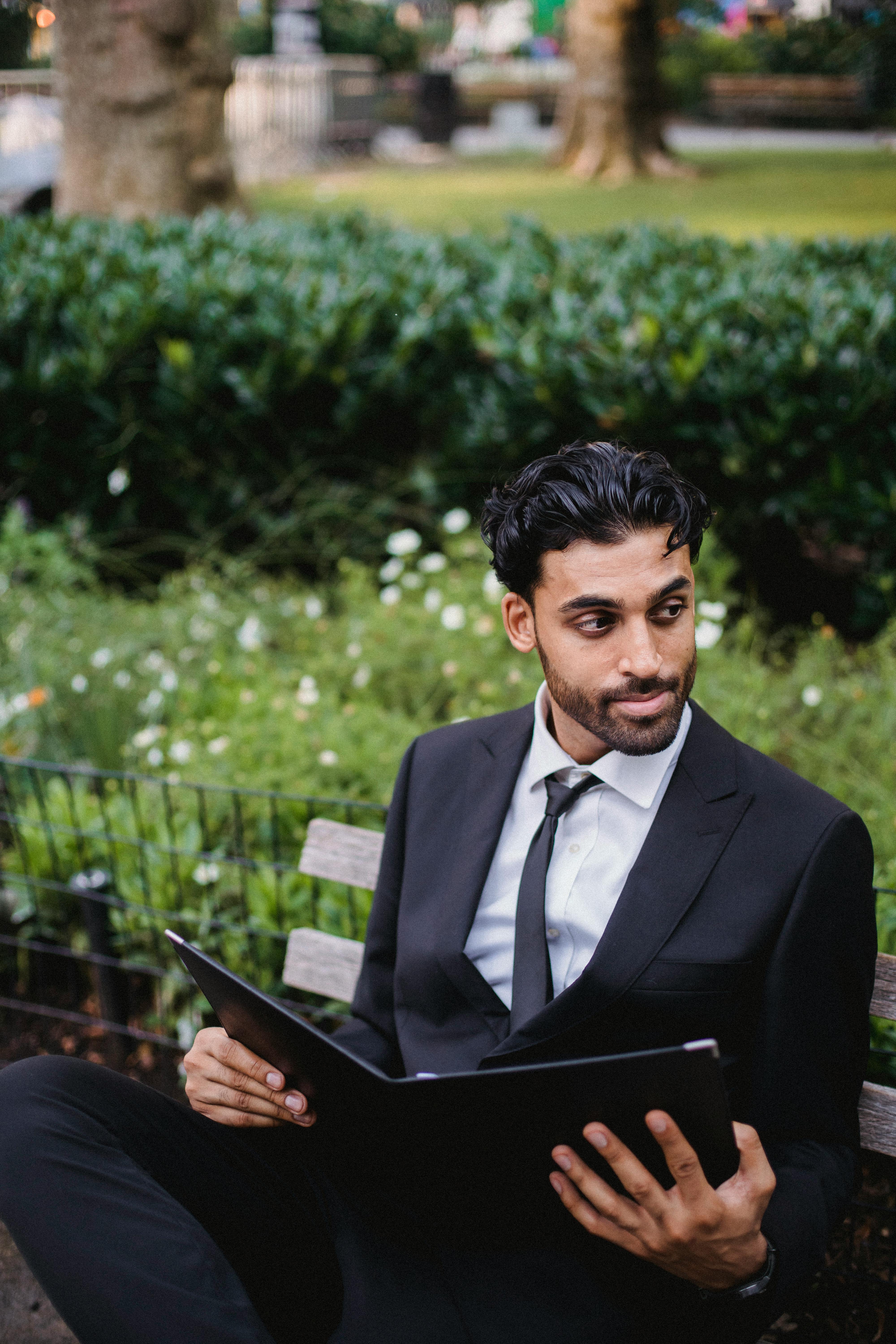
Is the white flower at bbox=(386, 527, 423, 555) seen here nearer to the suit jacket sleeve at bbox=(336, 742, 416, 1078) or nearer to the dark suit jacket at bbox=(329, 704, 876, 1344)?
the suit jacket sleeve at bbox=(336, 742, 416, 1078)

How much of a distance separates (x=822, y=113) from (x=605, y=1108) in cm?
1655

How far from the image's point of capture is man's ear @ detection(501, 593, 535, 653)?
2012mm

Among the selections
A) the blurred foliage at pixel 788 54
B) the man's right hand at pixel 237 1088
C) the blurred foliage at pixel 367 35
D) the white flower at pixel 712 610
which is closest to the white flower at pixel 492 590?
the white flower at pixel 712 610

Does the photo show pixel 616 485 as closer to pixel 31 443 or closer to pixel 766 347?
pixel 766 347

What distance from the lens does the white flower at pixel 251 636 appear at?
4.16 metres

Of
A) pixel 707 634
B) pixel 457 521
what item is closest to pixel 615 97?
pixel 457 521

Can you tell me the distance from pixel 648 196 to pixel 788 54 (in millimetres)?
2471

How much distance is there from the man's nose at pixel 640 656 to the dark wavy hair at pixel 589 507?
0.14m

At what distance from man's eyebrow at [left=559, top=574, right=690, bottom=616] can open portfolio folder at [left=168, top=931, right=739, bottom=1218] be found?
0.67m

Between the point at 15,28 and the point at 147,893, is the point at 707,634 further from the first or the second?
the point at 15,28

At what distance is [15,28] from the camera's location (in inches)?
462

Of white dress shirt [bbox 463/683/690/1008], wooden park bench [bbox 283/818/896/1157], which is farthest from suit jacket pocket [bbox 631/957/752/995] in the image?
wooden park bench [bbox 283/818/896/1157]

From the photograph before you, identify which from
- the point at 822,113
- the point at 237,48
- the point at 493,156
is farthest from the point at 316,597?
the point at 237,48

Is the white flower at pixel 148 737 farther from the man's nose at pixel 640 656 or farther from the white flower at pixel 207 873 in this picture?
the man's nose at pixel 640 656
